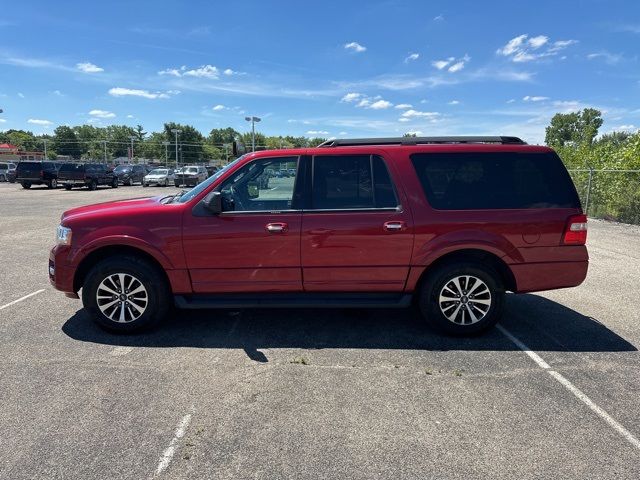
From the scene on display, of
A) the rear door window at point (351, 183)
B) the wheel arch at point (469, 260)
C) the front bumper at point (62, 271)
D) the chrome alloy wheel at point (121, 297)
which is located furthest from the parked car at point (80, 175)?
the wheel arch at point (469, 260)

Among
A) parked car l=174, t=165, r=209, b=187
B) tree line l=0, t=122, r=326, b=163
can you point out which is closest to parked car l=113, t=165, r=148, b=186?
parked car l=174, t=165, r=209, b=187

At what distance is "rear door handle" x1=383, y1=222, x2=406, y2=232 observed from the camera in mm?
4387

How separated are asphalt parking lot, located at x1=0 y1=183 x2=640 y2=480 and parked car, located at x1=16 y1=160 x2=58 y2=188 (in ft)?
95.0

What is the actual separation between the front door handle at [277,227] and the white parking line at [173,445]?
1.84 m

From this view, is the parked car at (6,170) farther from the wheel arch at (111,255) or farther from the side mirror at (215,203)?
the side mirror at (215,203)

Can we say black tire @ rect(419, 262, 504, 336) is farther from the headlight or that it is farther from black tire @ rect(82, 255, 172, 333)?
the headlight

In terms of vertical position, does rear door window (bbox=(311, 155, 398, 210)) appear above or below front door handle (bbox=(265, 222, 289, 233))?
above

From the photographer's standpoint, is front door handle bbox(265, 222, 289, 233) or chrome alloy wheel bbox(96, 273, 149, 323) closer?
front door handle bbox(265, 222, 289, 233)

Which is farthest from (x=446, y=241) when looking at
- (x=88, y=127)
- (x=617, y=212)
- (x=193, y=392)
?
(x=88, y=127)

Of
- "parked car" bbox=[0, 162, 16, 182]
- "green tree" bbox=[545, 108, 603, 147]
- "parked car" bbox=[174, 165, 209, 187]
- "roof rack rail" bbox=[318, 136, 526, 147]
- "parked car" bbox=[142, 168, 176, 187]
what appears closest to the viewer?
"roof rack rail" bbox=[318, 136, 526, 147]

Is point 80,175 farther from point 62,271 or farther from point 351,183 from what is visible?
point 351,183

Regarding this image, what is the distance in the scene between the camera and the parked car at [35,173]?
29859mm

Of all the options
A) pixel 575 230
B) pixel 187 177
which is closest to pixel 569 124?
pixel 187 177

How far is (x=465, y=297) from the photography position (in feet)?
14.9
